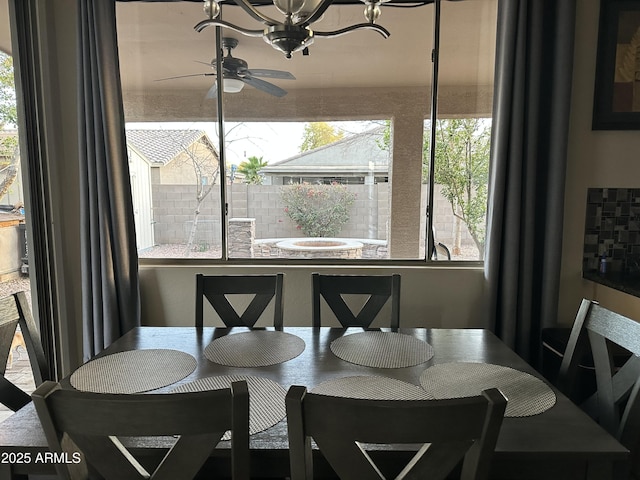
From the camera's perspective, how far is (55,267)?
2.67 metres

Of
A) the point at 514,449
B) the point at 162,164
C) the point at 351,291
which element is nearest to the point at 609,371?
the point at 514,449

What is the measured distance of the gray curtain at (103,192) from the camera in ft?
8.11

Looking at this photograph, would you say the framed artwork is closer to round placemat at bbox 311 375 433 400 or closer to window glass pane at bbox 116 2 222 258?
round placemat at bbox 311 375 433 400

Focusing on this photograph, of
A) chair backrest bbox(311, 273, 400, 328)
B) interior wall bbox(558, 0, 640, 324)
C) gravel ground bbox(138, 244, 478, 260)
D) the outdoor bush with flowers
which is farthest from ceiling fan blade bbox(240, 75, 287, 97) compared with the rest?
interior wall bbox(558, 0, 640, 324)

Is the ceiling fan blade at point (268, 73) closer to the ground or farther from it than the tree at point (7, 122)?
farther from it

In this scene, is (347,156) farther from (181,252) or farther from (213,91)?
(181,252)

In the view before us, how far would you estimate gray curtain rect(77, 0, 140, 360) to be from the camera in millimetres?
2473

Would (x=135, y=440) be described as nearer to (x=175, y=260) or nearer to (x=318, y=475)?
(x=318, y=475)

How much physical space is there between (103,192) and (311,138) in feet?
4.66

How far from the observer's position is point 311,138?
3.09 metres

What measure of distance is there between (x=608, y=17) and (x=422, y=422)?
277cm

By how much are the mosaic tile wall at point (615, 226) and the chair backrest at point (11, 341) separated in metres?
2.95

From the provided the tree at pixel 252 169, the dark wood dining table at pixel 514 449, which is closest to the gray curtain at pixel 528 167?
the dark wood dining table at pixel 514 449

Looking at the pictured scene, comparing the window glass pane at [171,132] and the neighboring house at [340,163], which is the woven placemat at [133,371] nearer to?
the window glass pane at [171,132]
